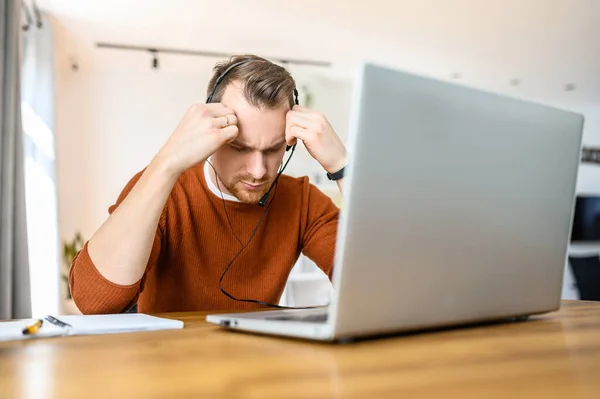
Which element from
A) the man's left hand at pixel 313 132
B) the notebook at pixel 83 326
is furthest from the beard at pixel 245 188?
the notebook at pixel 83 326

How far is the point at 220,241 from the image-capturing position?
1.48 meters

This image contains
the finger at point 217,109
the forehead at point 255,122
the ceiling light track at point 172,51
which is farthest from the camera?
the ceiling light track at point 172,51

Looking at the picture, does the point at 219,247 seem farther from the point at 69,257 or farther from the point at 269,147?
the point at 69,257

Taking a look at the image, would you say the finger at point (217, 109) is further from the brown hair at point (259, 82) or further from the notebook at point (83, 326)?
the notebook at point (83, 326)

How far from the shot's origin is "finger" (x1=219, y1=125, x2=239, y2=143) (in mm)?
1167

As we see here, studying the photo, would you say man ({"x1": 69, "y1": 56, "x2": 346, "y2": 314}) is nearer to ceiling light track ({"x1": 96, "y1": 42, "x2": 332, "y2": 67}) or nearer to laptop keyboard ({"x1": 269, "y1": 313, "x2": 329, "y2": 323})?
laptop keyboard ({"x1": 269, "y1": 313, "x2": 329, "y2": 323})

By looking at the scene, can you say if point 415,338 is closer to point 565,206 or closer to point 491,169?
point 491,169

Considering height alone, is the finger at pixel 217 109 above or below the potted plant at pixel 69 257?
above

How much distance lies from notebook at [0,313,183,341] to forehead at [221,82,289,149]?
0.51 m

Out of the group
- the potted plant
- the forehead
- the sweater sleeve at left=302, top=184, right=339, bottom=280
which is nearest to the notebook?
the forehead

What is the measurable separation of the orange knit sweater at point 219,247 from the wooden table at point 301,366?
60 cm

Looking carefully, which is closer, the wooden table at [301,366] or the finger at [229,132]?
the wooden table at [301,366]

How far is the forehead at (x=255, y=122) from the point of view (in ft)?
4.31

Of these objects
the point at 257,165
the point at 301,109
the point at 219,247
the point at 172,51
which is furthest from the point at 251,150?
the point at 172,51
